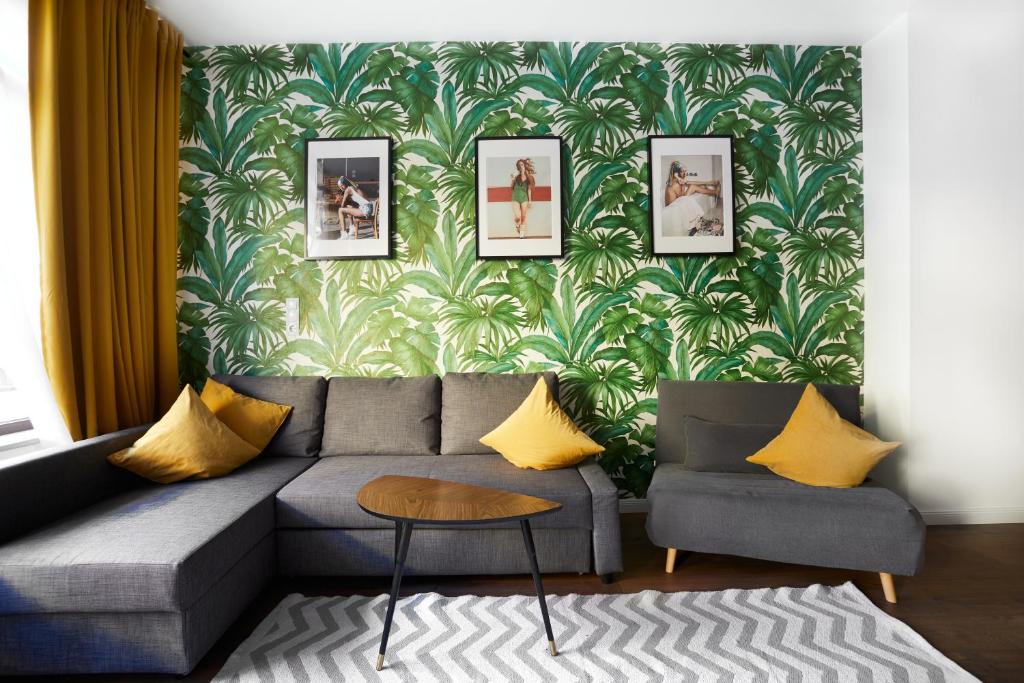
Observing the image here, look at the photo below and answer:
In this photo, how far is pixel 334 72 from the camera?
333cm

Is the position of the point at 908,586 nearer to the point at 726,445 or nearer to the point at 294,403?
the point at 726,445

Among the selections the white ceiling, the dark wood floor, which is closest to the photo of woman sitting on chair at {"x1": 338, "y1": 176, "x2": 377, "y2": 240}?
the white ceiling

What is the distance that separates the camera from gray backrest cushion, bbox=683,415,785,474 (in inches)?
107

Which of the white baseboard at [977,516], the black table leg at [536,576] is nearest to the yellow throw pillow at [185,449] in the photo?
the black table leg at [536,576]

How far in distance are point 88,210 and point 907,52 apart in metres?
3.97

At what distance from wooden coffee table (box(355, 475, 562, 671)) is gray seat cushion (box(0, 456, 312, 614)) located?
19.4 inches

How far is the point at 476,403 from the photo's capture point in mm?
3041

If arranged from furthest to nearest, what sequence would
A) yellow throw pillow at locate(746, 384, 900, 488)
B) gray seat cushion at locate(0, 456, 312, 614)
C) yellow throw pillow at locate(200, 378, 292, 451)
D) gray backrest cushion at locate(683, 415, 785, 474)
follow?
yellow throw pillow at locate(200, 378, 292, 451) → gray backrest cushion at locate(683, 415, 785, 474) → yellow throw pillow at locate(746, 384, 900, 488) → gray seat cushion at locate(0, 456, 312, 614)

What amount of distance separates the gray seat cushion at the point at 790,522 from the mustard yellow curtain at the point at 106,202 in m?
2.49

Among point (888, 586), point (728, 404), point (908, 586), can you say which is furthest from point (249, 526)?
point (908, 586)

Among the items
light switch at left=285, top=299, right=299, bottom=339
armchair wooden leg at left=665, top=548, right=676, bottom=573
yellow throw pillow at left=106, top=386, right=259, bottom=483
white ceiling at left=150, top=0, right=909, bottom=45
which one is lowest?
armchair wooden leg at left=665, top=548, right=676, bottom=573

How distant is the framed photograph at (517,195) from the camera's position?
331 centimetres

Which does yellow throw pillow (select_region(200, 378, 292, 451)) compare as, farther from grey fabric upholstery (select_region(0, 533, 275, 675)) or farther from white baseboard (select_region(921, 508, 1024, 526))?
white baseboard (select_region(921, 508, 1024, 526))

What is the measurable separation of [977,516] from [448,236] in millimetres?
3214
